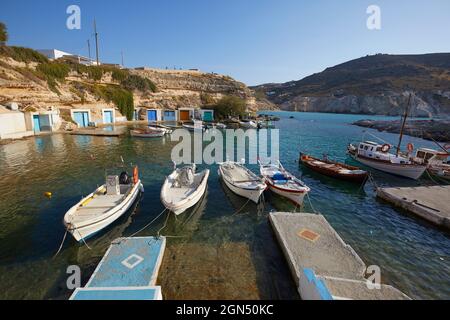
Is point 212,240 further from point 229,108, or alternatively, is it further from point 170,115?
point 170,115

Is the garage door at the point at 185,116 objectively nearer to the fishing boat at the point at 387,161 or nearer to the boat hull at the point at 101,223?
the fishing boat at the point at 387,161

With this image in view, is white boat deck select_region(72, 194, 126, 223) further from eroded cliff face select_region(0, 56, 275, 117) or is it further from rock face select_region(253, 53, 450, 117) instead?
rock face select_region(253, 53, 450, 117)

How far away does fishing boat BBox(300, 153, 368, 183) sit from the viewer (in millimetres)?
20312

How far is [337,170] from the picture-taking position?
21.9 metres

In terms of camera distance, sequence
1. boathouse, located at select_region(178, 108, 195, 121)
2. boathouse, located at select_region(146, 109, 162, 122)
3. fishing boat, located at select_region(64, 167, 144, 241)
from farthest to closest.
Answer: boathouse, located at select_region(178, 108, 195, 121), boathouse, located at select_region(146, 109, 162, 122), fishing boat, located at select_region(64, 167, 144, 241)

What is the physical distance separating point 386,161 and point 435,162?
5.21 m

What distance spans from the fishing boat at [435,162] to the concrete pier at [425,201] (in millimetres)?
6517

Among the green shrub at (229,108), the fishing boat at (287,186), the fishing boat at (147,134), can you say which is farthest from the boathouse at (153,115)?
the fishing boat at (287,186)

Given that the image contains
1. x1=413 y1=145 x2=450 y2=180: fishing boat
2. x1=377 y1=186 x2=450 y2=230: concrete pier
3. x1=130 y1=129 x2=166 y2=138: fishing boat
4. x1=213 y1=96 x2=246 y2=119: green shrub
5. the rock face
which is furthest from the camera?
the rock face

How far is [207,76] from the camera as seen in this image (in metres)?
108

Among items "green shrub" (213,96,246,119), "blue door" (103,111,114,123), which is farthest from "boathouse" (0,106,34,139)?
"green shrub" (213,96,246,119)

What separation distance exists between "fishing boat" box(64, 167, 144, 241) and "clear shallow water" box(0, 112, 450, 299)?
713 mm
